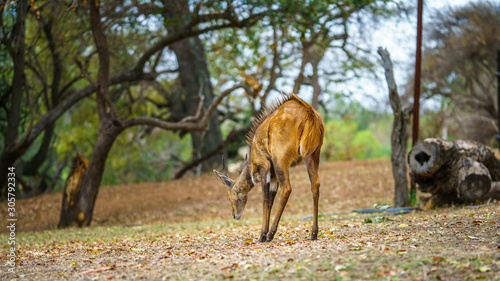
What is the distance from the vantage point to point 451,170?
375 inches

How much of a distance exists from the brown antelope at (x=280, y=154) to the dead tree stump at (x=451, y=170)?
149 inches

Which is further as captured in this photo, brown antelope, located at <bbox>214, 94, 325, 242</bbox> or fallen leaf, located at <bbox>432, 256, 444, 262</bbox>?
brown antelope, located at <bbox>214, 94, 325, 242</bbox>

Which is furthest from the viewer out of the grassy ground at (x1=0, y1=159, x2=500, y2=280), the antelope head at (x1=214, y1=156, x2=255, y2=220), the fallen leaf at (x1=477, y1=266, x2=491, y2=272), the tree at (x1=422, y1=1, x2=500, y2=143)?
the tree at (x1=422, y1=1, x2=500, y2=143)

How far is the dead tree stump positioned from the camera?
9.34 metres

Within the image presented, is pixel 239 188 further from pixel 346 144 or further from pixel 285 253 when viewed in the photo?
pixel 346 144

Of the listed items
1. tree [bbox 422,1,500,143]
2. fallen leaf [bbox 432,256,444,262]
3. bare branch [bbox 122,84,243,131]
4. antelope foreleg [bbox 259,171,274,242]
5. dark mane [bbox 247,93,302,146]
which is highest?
tree [bbox 422,1,500,143]

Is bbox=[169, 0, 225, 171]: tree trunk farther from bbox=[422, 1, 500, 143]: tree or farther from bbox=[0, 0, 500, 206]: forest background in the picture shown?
bbox=[422, 1, 500, 143]: tree

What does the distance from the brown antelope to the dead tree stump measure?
379 centimetres

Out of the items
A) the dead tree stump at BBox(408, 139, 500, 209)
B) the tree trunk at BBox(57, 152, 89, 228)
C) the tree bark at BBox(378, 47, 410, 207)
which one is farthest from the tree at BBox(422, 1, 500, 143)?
the tree trunk at BBox(57, 152, 89, 228)

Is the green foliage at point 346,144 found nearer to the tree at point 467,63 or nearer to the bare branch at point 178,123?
the tree at point 467,63

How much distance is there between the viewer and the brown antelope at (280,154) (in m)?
6.22

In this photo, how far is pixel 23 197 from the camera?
56.0ft

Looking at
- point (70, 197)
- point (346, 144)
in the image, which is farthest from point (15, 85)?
point (346, 144)

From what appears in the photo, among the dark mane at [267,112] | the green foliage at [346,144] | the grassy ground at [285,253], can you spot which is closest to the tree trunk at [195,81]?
the grassy ground at [285,253]
